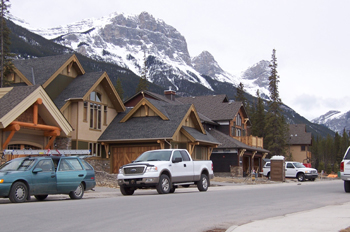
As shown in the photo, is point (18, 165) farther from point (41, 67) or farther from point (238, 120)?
point (238, 120)

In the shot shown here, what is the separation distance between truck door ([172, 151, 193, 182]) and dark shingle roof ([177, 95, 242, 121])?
2855 centimetres

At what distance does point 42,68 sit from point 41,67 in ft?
0.90

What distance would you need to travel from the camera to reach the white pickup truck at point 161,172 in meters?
18.7

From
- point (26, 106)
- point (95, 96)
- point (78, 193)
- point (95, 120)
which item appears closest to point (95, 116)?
point (95, 120)

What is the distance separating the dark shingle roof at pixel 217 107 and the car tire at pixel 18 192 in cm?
3514

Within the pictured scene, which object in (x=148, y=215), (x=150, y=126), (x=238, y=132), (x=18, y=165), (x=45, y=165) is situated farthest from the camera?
(x=238, y=132)

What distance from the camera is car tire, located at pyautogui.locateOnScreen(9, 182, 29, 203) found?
49.1ft

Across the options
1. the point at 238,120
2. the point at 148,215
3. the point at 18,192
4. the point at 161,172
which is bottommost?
the point at 148,215

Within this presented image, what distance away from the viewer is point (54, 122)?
27.2 m

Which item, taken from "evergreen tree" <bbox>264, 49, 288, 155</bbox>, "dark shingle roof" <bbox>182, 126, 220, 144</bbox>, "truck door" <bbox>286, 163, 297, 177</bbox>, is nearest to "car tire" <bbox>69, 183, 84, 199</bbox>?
"dark shingle roof" <bbox>182, 126, 220, 144</bbox>

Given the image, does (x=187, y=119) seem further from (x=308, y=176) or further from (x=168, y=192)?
(x=168, y=192)

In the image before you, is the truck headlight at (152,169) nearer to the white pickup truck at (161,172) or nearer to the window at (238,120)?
the white pickup truck at (161,172)

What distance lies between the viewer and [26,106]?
24.5m

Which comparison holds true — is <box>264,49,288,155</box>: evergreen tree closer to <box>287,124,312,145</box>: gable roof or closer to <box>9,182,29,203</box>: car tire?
<box>287,124,312,145</box>: gable roof
